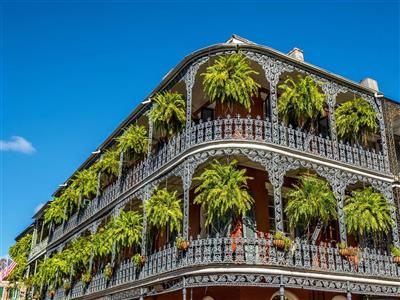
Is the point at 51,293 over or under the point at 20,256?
under

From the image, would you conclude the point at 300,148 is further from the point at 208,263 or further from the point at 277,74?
the point at 208,263

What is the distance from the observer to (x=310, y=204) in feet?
40.7

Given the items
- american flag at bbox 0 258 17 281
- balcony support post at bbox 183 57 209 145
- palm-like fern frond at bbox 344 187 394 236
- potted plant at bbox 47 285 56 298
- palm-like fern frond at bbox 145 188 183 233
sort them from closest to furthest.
→ palm-like fern frond at bbox 145 188 183 233 → palm-like fern frond at bbox 344 187 394 236 → balcony support post at bbox 183 57 209 145 → potted plant at bbox 47 285 56 298 → american flag at bbox 0 258 17 281

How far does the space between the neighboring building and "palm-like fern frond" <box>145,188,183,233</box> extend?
0.54 meters

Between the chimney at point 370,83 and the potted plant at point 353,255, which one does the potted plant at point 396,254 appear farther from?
the chimney at point 370,83

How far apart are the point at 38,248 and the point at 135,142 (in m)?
18.7

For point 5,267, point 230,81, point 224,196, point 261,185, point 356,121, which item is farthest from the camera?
point 5,267

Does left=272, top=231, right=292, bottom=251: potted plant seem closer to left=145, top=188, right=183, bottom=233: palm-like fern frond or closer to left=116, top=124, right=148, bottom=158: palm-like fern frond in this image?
left=145, top=188, right=183, bottom=233: palm-like fern frond

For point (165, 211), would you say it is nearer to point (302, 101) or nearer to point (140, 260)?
point (140, 260)

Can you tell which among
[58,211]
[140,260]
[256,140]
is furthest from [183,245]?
[58,211]

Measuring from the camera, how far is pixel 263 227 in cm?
1401

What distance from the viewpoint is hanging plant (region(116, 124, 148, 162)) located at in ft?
55.9

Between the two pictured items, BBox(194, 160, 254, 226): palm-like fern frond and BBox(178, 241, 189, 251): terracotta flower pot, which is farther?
BBox(178, 241, 189, 251): terracotta flower pot

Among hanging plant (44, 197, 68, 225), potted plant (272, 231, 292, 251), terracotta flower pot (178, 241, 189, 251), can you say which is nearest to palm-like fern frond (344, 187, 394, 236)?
potted plant (272, 231, 292, 251)
